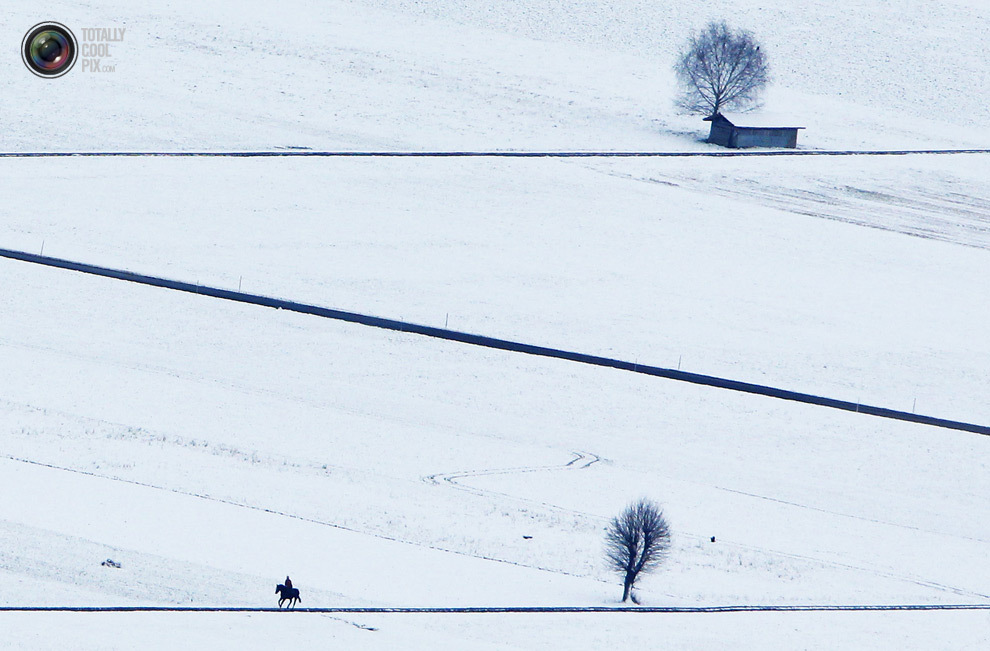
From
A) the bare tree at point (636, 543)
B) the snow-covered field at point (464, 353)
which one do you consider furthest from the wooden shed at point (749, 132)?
the bare tree at point (636, 543)

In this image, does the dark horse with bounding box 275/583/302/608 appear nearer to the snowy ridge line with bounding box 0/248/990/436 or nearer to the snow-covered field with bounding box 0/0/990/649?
the snow-covered field with bounding box 0/0/990/649

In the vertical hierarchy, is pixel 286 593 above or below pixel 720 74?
below

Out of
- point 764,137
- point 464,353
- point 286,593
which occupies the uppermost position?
point 764,137

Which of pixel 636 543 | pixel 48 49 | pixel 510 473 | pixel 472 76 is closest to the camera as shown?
pixel 636 543

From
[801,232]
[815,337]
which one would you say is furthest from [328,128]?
[815,337]

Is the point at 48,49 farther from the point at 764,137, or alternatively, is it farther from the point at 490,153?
the point at 764,137

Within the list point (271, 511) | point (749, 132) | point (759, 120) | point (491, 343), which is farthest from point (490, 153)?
point (271, 511)
